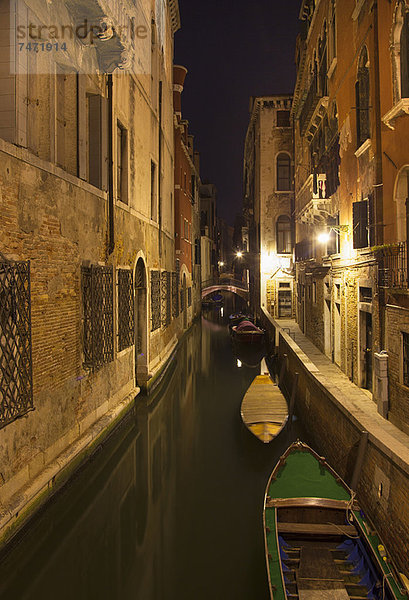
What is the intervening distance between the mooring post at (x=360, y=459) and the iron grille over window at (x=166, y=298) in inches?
393

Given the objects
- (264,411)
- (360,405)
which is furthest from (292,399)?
(360,405)

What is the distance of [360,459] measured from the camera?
19.7 feet

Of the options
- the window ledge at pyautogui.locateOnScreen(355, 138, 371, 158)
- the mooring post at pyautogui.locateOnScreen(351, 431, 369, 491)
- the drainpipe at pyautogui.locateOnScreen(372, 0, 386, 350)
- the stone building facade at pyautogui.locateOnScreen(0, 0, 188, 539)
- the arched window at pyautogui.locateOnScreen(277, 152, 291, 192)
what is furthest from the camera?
the arched window at pyautogui.locateOnScreen(277, 152, 291, 192)

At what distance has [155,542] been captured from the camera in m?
6.22

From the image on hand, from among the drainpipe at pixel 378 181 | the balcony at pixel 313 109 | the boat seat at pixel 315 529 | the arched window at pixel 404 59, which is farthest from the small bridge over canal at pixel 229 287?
the boat seat at pixel 315 529

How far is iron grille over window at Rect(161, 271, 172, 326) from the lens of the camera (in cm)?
1569

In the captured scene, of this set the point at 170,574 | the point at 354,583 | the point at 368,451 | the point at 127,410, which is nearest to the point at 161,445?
the point at 127,410

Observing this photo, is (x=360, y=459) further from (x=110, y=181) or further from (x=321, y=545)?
(x=110, y=181)

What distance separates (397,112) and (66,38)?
5.25 m

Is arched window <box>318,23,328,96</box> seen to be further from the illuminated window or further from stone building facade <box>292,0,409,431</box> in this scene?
the illuminated window

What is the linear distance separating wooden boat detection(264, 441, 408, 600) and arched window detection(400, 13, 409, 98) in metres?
5.75

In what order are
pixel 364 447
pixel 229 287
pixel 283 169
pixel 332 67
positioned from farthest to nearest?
pixel 229 287 → pixel 283 169 → pixel 332 67 → pixel 364 447

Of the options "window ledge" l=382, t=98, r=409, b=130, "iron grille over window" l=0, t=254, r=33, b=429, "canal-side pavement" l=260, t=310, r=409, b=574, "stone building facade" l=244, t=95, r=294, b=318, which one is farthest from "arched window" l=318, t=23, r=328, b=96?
"stone building facade" l=244, t=95, r=294, b=318

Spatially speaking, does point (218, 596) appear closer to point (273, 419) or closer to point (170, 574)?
point (170, 574)
